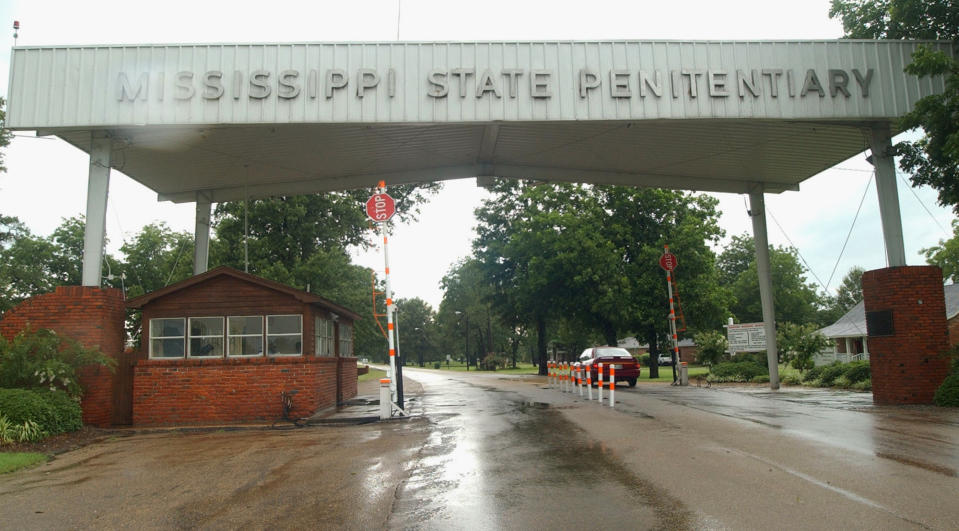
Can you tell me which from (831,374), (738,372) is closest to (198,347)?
(831,374)

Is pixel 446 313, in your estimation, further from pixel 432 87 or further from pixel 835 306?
pixel 432 87

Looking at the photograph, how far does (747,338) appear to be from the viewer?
92.6 ft

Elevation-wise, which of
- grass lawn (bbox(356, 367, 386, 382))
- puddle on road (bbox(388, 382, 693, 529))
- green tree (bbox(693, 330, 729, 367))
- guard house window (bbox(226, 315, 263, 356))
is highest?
guard house window (bbox(226, 315, 263, 356))

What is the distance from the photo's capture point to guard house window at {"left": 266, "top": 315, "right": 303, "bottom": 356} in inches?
639

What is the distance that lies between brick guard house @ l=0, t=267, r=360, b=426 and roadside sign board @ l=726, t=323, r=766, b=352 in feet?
60.0

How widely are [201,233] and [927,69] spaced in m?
19.4

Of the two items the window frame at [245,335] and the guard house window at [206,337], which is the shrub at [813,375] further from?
the guard house window at [206,337]

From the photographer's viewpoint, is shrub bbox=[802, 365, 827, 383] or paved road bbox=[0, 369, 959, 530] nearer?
paved road bbox=[0, 369, 959, 530]

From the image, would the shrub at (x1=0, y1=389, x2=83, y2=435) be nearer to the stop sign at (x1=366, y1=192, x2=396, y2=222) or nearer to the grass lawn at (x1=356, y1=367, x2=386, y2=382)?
the stop sign at (x1=366, y1=192, x2=396, y2=222)

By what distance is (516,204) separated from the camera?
4612cm

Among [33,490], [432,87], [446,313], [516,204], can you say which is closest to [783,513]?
[33,490]

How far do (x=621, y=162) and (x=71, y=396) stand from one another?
15299mm

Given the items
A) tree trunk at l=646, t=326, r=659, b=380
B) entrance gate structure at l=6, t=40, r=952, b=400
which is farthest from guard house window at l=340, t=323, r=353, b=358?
tree trunk at l=646, t=326, r=659, b=380

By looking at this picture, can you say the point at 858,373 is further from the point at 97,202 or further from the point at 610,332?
the point at 97,202
